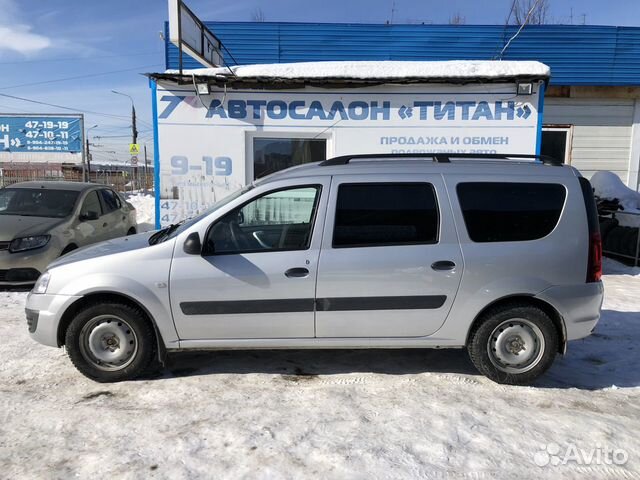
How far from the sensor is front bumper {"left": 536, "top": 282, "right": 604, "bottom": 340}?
3.85 m

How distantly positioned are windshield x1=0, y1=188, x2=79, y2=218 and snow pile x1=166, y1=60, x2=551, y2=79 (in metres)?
2.72

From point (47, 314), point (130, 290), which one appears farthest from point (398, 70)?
point (47, 314)

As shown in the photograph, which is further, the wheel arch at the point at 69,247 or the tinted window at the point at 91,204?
the tinted window at the point at 91,204

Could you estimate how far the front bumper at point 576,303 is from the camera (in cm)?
385

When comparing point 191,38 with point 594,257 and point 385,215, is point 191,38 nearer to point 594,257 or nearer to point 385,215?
point 385,215

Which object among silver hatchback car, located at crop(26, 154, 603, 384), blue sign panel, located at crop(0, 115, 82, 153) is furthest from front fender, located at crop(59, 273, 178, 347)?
blue sign panel, located at crop(0, 115, 82, 153)

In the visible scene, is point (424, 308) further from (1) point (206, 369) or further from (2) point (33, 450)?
(2) point (33, 450)

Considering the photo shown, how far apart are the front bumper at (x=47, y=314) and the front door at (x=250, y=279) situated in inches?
34.2

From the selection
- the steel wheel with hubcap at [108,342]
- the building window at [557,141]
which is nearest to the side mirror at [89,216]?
the steel wheel with hubcap at [108,342]

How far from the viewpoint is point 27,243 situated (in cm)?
669

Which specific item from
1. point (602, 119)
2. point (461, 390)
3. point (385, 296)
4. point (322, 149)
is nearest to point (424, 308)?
point (385, 296)

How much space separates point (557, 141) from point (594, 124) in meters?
0.98

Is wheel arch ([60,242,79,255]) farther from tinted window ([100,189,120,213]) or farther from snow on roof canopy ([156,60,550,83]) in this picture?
snow on roof canopy ([156,60,550,83])

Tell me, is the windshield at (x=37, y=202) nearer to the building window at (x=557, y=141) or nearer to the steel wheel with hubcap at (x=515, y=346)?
the steel wheel with hubcap at (x=515, y=346)
